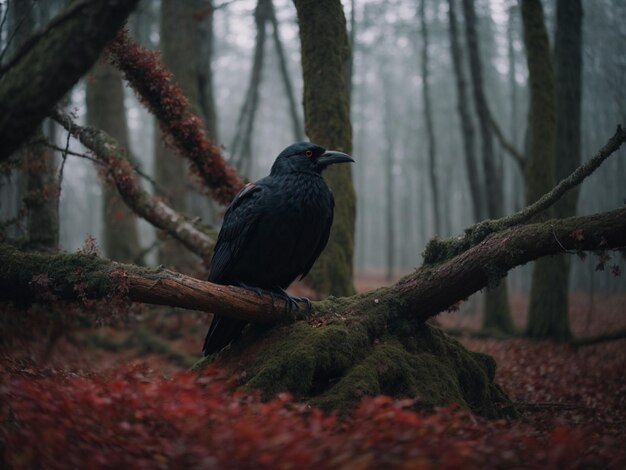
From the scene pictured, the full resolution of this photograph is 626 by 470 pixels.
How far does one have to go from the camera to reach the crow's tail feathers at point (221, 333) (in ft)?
15.6

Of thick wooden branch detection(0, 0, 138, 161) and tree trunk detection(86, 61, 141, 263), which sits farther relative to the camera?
tree trunk detection(86, 61, 141, 263)

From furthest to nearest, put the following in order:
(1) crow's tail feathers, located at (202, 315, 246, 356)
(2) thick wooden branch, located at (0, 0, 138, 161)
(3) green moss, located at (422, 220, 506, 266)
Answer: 1. (1) crow's tail feathers, located at (202, 315, 246, 356)
2. (3) green moss, located at (422, 220, 506, 266)
3. (2) thick wooden branch, located at (0, 0, 138, 161)

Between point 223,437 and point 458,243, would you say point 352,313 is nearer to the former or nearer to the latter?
point 458,243

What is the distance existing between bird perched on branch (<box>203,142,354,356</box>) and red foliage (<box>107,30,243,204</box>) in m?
2.54

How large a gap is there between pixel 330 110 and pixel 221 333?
384 cm

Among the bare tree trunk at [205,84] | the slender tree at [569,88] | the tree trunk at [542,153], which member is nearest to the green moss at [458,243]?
the tree trunk at [542,153]

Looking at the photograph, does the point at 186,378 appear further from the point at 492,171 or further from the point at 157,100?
the point at 492,171

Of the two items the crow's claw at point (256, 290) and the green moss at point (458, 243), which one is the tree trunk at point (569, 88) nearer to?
the green moss at point (458, 243)

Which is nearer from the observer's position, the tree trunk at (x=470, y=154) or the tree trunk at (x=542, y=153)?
the tree trunk at (x=542, y=153)

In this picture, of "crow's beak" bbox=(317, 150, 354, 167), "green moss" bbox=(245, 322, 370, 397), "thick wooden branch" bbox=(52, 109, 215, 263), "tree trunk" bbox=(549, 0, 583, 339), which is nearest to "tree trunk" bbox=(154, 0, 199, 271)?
"thick wooden branch" bbox=(52, 109, 215, 263)

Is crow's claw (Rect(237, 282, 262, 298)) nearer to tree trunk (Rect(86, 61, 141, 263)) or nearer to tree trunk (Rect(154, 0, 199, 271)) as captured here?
tree trunk (Rect(154, 0, 199, 271))

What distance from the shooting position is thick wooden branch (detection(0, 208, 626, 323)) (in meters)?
3.93

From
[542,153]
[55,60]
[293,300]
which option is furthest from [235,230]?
[542,153]

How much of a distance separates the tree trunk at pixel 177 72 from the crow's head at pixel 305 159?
23.0 feet
